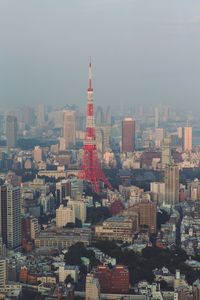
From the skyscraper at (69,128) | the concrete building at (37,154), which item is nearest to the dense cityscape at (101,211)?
the concrete building at (37,154)

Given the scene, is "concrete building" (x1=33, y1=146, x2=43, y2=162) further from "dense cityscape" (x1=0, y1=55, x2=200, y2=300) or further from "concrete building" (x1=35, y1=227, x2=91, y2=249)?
"concrete building" (x1=35, y1=227, x2=91, y2=249)

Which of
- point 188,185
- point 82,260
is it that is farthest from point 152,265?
point 188,185

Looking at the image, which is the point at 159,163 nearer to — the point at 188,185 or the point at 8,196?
the point at 188,185

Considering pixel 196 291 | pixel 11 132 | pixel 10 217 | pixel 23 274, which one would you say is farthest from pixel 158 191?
pixel 11 132

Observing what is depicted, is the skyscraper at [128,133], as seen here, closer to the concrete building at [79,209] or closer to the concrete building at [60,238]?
the concrete building at [79,209]

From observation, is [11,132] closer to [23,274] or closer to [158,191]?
[158,191]
